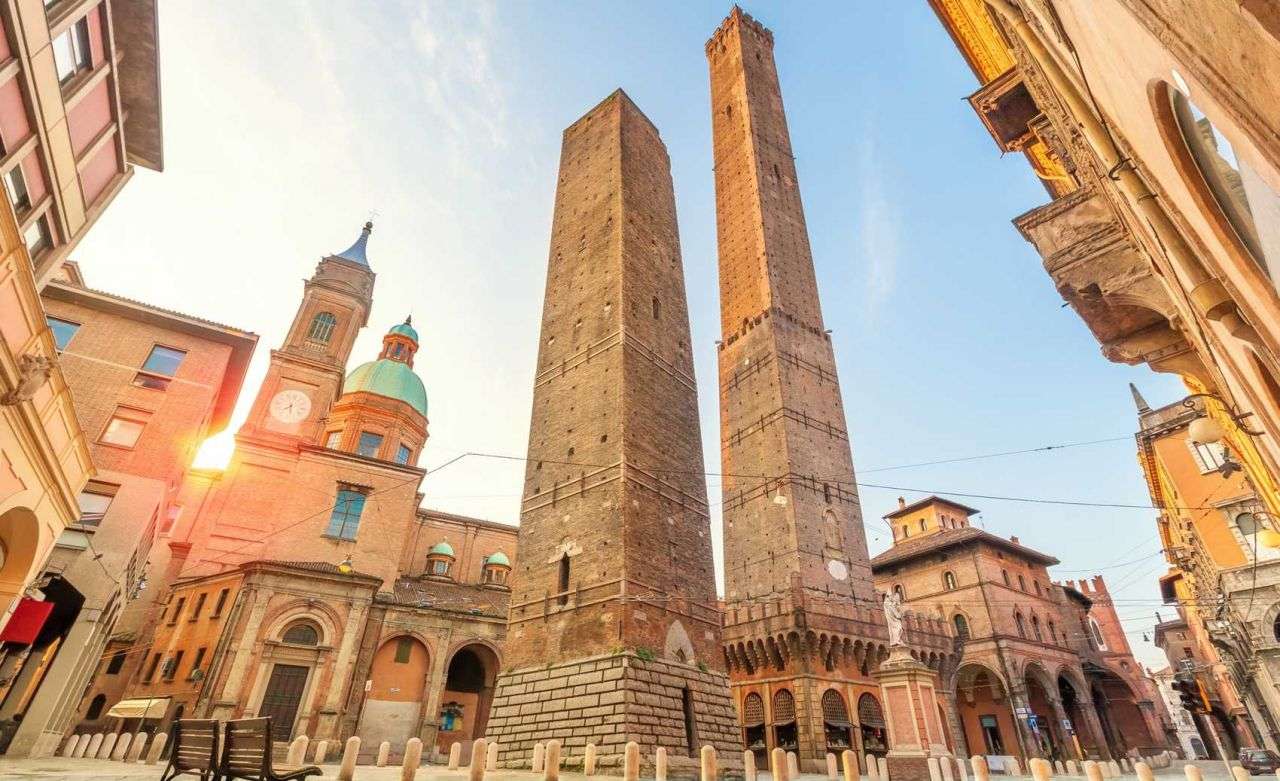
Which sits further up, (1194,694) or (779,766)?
(1194,694)

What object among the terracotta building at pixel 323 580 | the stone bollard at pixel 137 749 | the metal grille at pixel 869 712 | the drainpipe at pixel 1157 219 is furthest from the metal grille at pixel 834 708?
the drainpipe at pixel 1157 219

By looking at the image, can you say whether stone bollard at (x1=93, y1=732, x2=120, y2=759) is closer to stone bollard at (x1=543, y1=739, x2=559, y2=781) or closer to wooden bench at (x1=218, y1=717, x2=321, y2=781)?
stone bollard at (x1=543, y1=739, x2=559, y2=781)

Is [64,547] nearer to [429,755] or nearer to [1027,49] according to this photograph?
[429,755]

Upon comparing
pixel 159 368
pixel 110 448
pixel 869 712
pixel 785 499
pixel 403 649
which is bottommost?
pixel 869 712

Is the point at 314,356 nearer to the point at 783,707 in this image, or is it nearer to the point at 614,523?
the point at 614,523

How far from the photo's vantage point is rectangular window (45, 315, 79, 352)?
1836 cm

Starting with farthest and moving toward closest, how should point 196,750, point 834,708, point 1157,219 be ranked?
point 834,708 → point 196,750 → point 1157,219

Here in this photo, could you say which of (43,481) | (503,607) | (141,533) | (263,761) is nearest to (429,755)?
(503,607)

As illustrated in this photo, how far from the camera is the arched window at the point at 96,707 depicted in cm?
2257

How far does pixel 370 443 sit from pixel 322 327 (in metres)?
7.29

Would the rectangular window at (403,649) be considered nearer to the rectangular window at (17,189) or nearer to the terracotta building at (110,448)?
the terracotta building at (110,448)

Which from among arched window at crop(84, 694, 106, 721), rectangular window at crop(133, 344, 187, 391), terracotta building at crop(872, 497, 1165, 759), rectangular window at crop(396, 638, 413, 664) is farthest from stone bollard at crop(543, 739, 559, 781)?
terracotta building at crop(872, 497, 1165, 759)

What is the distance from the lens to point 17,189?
8398 mm

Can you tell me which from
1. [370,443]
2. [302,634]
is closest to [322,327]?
[370,443]
